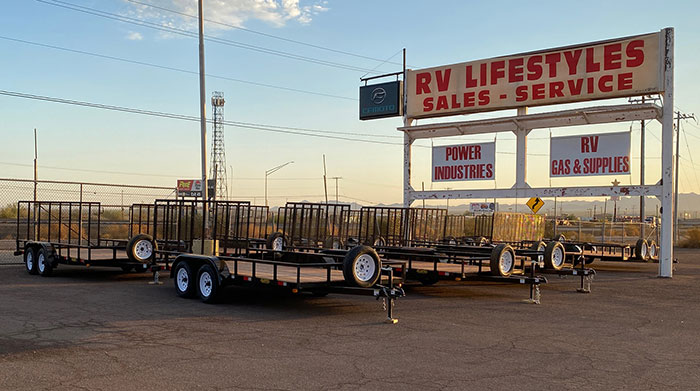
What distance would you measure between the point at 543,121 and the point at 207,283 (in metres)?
15.2

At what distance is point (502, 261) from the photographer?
13.2 meters

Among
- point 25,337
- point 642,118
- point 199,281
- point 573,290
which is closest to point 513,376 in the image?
point 25,337

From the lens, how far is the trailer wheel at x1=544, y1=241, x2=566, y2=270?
1578 centimetres

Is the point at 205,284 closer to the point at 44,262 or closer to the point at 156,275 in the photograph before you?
the point at 156,275

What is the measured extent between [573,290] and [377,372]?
33.7 ft

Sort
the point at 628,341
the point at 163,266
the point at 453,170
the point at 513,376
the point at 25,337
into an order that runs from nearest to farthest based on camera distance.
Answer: the point at 513,376 → the point at 25,337 → the point at 628,341 → the point at 163,266 → the point at 453,170

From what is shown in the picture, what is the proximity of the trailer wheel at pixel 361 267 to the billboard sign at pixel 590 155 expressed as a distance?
14.2 meters

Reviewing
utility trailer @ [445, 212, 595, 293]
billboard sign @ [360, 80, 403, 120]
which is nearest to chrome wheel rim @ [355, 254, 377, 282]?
utility trailer @ [445, 212, 595, 293]

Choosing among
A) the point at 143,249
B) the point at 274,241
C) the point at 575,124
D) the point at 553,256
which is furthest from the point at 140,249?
the point at 575,124

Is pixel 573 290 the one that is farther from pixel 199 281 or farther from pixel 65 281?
pixel 65 281

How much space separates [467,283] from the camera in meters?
17.0

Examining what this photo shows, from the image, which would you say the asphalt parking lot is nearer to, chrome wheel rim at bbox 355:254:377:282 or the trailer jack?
the trailer jack

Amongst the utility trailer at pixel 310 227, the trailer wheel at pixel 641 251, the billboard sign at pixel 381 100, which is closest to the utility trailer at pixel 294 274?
the utility trailer at pixel 310 227

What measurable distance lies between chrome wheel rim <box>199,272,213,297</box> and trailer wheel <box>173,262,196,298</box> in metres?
0.26
